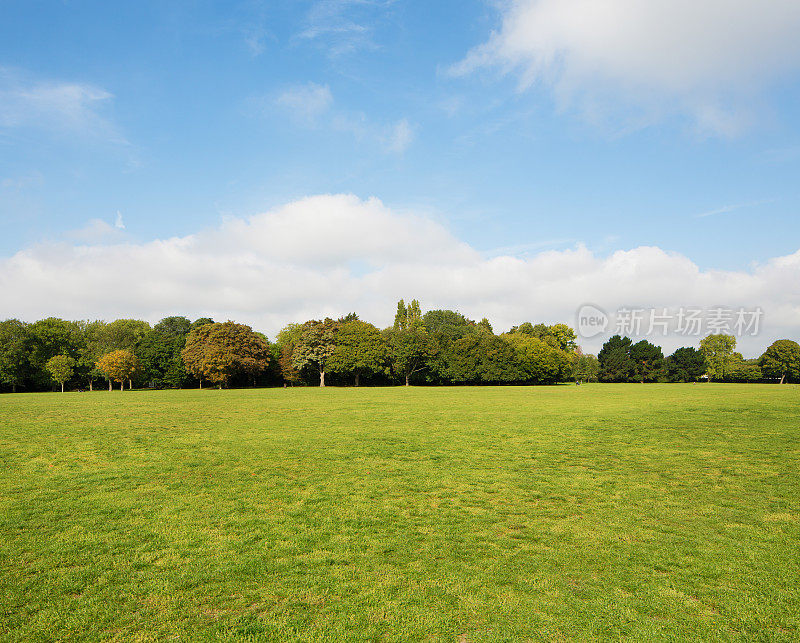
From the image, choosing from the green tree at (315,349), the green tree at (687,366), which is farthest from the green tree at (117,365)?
the green tree at (687,366)

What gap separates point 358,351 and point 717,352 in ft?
321

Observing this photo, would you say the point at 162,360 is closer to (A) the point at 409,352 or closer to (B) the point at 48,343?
(B) the point at 48,343

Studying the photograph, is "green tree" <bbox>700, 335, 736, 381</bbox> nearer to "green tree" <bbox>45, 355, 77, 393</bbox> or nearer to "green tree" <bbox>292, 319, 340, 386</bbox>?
"green tree" <bbox>292, 319, 340, 386</bbox>

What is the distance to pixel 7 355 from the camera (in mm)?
72250

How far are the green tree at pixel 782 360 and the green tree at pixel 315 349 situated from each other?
10121cm

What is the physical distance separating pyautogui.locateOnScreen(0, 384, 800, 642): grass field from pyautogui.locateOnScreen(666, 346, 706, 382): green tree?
385 ft

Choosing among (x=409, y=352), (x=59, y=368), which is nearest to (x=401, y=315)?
(x=409, y=352)

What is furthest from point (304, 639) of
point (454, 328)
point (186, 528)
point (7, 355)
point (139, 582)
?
point (454, 328)

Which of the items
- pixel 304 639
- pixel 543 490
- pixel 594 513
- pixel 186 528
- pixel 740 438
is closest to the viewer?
pixel 304 639

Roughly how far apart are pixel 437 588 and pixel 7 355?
9042 cm

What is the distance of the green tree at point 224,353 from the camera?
71.2m

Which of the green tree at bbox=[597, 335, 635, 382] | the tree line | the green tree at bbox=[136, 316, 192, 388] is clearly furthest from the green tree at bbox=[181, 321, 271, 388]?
the green tree at bbox=[597, 335, 635, 382]

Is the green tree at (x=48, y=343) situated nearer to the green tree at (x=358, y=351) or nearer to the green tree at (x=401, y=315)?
the green tree at (x=358, y=351)

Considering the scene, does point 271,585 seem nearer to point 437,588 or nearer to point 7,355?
point 437,588
